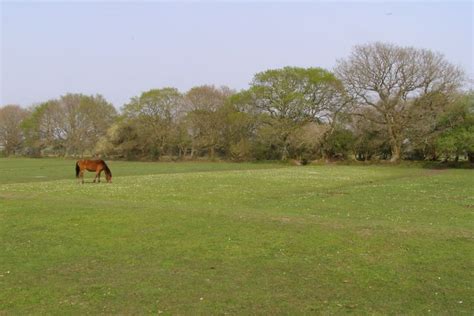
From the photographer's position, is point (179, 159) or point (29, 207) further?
point (179, 159)

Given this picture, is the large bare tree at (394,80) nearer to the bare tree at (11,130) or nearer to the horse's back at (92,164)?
the horse's back at (92,164)

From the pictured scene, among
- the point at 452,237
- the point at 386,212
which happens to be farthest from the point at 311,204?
the point at 452,237

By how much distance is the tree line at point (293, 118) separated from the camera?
6375 cm

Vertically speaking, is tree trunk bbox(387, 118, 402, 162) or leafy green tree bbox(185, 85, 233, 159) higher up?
leafy green tree bbox(185, 85, 233, 159)

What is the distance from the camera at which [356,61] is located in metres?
67.9

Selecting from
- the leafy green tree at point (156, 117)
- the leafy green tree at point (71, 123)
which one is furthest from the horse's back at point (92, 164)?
the leafy green tree at point (71, 123)

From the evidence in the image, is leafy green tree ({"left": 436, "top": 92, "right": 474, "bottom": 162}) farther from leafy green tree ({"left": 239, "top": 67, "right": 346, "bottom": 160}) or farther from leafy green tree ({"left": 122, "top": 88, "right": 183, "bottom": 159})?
leafy green tree ({"left": 122, "top": 88, "right": 183, "bottom": 159})

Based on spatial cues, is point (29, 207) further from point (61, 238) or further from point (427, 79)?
point (427, 79)

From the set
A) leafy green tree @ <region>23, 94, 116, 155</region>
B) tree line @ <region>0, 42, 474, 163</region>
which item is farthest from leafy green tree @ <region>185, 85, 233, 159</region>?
leafy green tree @ <region>23, 94, 116, 155</region>

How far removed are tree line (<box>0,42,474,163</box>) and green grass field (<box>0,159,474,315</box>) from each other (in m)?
50.1

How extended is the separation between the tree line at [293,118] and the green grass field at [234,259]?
5013 centimetres

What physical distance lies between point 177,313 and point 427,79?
65.5 meters

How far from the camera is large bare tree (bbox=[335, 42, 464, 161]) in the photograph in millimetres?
63750

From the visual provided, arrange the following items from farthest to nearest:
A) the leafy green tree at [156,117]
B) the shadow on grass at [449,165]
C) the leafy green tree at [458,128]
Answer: the leafy green tree at [156,117] → the shadow on grass at [449,165] → the leafy green tree at [458,128]
